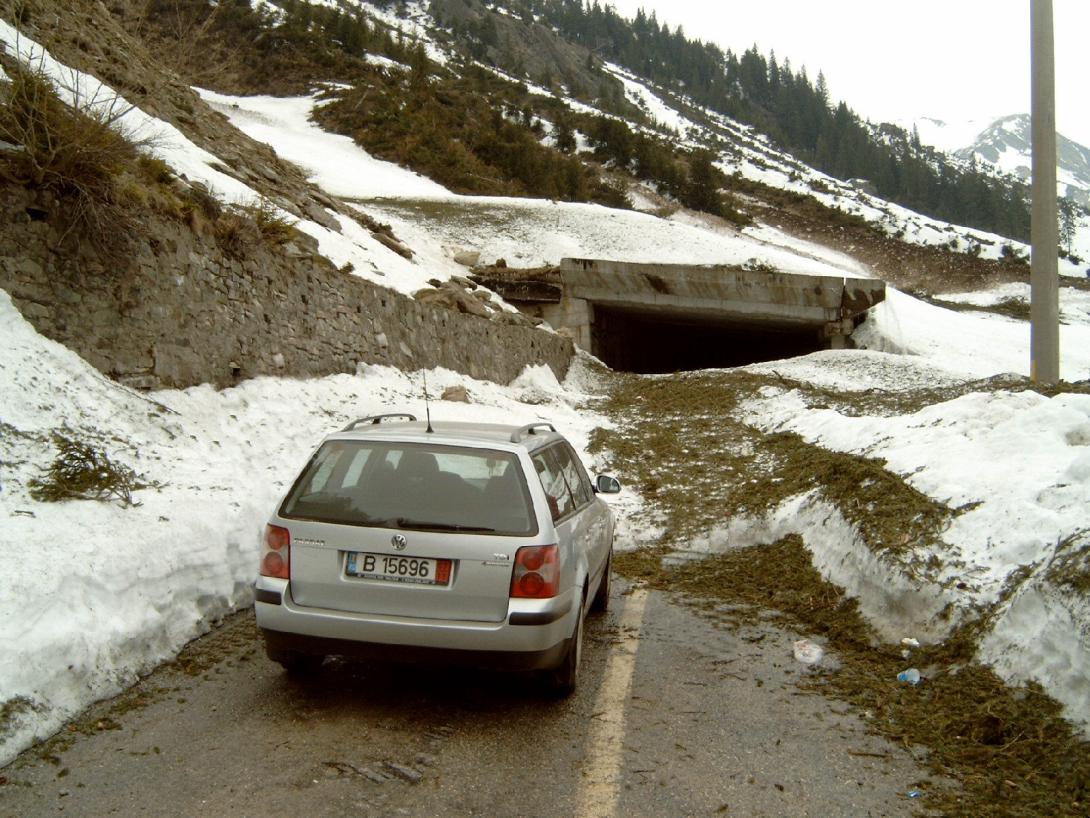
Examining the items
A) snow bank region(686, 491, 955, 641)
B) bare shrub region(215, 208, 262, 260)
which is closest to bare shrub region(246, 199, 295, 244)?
bare shrub region(215, 208, 262, 260)

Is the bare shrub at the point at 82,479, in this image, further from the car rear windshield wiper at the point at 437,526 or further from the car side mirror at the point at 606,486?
the car side mirror at the point at 606,486

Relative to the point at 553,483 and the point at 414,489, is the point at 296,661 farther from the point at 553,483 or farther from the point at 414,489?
the point at 553,483

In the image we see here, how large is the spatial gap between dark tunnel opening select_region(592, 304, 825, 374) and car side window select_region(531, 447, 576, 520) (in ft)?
62.0

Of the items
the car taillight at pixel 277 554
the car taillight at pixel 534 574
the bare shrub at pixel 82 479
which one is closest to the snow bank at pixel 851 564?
the car taillight at pixel 534 574

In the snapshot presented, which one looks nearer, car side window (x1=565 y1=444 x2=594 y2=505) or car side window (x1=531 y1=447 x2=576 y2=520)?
car side window (x1=531 y1=447 x2=576 y2=520)

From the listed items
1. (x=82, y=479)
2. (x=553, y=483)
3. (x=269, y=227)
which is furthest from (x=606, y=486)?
(x=269, y=227)

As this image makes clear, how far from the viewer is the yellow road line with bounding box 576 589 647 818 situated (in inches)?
136

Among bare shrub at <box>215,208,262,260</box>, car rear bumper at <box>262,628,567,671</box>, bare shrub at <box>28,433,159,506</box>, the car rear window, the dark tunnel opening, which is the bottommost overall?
the dark tunnel opening

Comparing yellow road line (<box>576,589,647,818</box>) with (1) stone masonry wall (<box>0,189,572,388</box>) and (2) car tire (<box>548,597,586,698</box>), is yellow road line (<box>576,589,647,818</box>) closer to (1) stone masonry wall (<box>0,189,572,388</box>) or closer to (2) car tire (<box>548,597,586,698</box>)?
(2) car tire (<box>548,597,586,698</box>)

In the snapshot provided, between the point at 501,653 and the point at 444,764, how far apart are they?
588 mm

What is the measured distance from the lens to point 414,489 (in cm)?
439

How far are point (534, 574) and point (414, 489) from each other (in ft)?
2.55

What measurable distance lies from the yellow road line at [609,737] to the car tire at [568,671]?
176 mm

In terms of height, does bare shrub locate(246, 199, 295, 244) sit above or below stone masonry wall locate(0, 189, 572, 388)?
above
